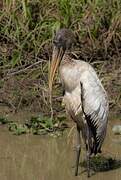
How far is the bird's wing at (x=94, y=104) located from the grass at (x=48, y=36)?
2.19 metres

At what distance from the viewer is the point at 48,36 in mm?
8641

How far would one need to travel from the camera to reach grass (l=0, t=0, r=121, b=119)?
8.49m

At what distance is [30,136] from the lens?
23.9 ft

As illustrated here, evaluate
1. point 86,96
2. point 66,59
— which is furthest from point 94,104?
point 66,59

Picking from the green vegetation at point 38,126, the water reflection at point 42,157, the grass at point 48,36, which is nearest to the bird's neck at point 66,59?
the water reflection at point 42,157

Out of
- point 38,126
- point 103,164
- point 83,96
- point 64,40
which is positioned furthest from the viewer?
point 38,126

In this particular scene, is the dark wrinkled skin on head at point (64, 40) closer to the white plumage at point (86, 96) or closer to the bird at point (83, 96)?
the bird at point (83, 96)

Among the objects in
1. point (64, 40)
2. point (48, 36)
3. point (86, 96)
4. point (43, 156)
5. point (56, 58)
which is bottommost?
point (43, 156)

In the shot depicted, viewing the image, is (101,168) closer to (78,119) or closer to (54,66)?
(78,119)

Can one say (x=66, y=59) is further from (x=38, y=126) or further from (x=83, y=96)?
(x=38, y=126)

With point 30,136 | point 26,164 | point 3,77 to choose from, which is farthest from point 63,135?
point 3,77

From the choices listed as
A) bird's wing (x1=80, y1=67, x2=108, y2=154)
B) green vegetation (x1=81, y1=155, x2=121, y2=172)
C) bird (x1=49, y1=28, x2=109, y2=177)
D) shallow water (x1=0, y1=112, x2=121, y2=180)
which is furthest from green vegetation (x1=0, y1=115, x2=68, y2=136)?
bird's wing (x1=80, y1=67, x2=108, y2=154)

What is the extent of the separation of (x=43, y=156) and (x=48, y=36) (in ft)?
7.40

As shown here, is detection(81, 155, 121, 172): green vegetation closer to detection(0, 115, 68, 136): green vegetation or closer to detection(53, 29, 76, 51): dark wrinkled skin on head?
detection(0, 115, 68, 136): green vegetation
